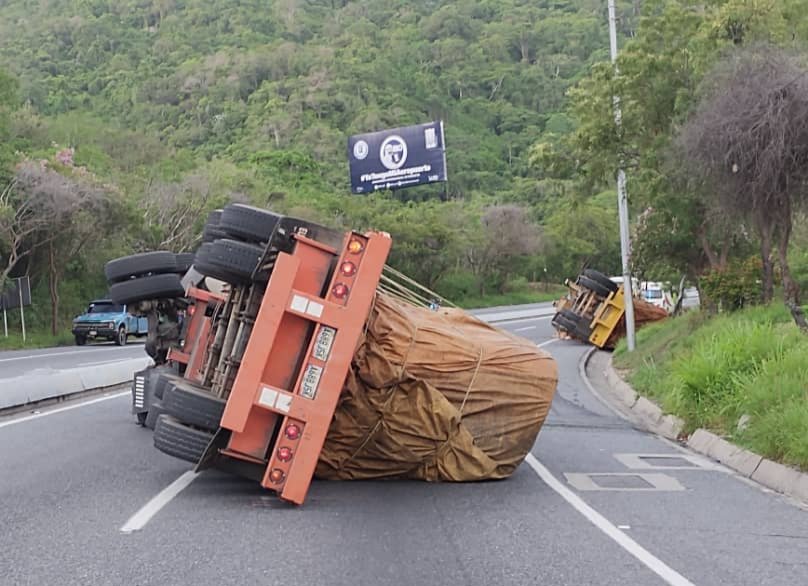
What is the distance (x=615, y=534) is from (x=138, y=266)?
715 cm

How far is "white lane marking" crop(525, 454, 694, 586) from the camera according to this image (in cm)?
704

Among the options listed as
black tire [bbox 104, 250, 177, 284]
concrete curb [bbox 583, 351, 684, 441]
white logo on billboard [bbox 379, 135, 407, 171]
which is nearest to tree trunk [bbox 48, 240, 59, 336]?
white logo on billboard [bbox 379, 135, 407, 171]

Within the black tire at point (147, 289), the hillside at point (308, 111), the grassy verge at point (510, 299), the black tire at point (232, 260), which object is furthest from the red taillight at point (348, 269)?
the grassy verge at point (510, 299)

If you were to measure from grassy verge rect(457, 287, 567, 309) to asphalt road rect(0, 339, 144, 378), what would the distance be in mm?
31165

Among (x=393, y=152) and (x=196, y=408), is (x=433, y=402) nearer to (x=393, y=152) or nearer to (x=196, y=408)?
(x=196, y=408)

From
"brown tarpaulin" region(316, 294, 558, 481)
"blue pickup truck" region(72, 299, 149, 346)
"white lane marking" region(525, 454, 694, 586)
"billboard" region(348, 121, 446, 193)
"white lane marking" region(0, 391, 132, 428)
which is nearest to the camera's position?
"white lane marking" region(525, 454, 694, 586)

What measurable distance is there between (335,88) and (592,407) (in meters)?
70.4

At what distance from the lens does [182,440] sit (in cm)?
909

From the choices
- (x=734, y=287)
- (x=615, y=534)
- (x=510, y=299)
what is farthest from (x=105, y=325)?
(x=510, y=299)

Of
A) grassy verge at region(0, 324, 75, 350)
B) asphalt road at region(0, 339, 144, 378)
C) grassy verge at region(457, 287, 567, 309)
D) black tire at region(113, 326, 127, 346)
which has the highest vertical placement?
asphalt road at region(0, 339, 144, 378)

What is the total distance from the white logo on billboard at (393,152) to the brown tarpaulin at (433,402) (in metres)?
43.4

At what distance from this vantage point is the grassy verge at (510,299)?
66.8 meters

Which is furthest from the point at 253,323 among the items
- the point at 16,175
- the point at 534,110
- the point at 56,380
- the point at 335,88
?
the point at 534,110

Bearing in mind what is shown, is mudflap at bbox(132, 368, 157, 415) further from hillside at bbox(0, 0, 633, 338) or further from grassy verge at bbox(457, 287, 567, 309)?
grassy verge at bbox(457, 287, 567, 309)
